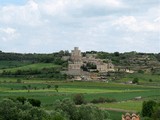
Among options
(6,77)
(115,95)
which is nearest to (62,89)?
(115,95)

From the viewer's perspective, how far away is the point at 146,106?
76875 mm

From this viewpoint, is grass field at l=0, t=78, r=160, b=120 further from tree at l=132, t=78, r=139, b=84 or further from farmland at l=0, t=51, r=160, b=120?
tree at l=132, t=78, r=139, b=84

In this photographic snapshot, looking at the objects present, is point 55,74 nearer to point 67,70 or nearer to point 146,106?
point 67,70

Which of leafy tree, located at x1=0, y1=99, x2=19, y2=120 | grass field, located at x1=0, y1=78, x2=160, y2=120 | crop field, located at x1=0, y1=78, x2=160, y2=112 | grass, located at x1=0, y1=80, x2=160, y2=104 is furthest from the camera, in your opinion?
grass, located at x1=0, y1=80, x2=160, y2=104

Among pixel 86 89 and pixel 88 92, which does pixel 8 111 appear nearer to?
pixel 88 92

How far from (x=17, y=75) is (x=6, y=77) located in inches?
220

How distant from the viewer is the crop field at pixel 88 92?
94094 millimetres

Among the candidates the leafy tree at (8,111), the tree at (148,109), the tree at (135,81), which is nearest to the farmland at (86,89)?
the tree at (135,81)

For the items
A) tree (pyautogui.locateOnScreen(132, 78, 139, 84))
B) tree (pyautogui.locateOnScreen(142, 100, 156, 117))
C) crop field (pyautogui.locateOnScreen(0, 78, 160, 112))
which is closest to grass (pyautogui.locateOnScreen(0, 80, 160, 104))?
crop field (pyautogui.locateOnScreen(0, 78, 160, 112))

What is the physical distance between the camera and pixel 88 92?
117750 millimetres

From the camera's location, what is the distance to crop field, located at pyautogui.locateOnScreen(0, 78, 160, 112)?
94.1m

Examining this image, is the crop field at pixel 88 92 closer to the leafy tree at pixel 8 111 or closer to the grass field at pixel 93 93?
the grass field at pixel 93 93

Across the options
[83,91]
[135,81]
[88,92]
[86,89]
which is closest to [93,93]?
[88,92]

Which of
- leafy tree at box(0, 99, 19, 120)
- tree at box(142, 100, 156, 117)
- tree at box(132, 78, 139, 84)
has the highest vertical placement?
tree at box(132, 78, 139, 84)
